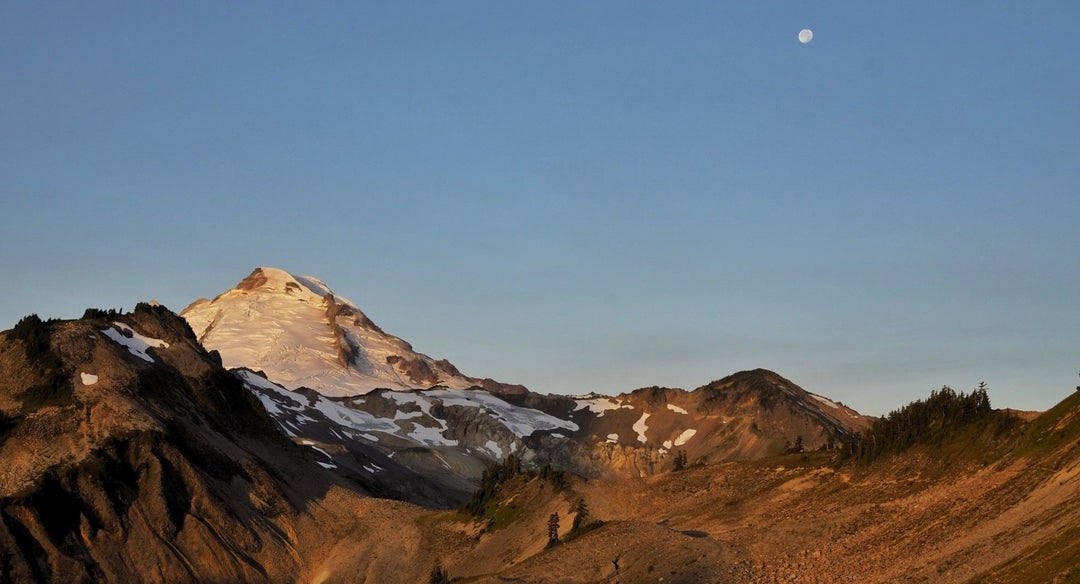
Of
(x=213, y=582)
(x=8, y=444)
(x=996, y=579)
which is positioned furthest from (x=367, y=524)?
(x=996, y=579)

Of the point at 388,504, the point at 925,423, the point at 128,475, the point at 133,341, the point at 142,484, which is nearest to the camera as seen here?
the point at 925,423

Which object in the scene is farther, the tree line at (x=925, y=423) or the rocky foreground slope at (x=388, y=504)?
the tree line at (x=925, y=423)

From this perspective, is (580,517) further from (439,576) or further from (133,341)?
(133,341)

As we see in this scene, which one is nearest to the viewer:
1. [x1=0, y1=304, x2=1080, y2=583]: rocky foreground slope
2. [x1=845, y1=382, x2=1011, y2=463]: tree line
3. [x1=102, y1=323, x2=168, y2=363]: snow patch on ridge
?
[x1=0, y1=304, x2=1080, y2=583]: rocky foreground slope

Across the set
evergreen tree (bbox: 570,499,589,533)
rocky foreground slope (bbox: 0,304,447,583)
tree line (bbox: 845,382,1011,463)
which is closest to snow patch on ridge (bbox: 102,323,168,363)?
rocky foreground slope (bbox: 0,304,447,583)

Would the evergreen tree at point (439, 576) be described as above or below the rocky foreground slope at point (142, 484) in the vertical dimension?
below

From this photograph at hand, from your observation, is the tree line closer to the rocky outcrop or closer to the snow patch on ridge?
the rocky outcrop

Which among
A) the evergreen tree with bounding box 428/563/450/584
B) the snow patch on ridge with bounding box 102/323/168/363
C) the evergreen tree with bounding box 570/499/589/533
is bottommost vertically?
the evergreen tree with bounding box 428/563/450/584

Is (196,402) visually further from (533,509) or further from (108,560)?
(533,509)

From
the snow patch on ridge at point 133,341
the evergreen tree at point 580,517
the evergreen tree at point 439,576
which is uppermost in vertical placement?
the snow patch on ridge at point 133,341

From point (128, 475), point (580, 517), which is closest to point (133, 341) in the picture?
point (128, 475)

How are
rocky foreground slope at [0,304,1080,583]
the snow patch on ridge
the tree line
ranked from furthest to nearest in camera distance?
the snow patch on ridge → the tree line → rocky foreground slope at [0,304,1080,583]

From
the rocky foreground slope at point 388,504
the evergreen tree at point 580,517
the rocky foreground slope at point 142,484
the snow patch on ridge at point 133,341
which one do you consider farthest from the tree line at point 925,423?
the snow patch on ridge at point 133,341

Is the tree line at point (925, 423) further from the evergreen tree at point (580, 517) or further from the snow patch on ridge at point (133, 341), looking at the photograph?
the snow patch on ridge at point (133, 341)
